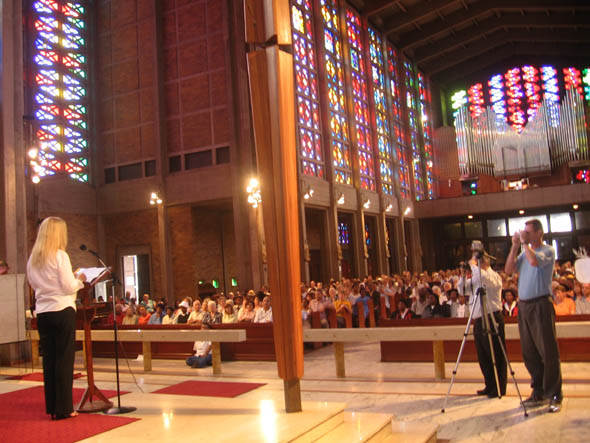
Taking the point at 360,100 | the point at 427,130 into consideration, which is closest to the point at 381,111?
the point at 360,100

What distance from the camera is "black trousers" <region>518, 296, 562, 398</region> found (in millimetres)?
4961

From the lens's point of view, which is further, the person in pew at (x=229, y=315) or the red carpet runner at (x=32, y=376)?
the person in pew at (x=229, y=315)

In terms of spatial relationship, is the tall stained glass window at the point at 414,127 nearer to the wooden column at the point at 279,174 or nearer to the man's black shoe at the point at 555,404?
the man's black shoe at the point at 555,404

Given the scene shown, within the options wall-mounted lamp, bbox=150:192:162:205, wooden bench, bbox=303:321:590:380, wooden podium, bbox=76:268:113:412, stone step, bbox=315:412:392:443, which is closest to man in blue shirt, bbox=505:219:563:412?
wooden bench, bbox=303:321:590:380

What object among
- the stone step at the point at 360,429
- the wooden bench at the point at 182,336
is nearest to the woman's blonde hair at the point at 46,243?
the stone step at the point at 360,429

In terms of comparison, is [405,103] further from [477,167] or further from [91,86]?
[91,86]

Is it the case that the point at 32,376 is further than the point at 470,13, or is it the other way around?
the point at 470,13

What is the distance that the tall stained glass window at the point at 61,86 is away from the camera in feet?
62.8

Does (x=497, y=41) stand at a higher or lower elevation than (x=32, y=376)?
higher

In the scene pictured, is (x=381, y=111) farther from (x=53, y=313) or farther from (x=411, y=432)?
(x=53, y=313)

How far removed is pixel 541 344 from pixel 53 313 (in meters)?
4.23

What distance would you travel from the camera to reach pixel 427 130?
33.1m

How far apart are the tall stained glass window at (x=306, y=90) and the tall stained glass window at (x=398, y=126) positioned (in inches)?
309

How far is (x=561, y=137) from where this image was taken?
3023 cm
